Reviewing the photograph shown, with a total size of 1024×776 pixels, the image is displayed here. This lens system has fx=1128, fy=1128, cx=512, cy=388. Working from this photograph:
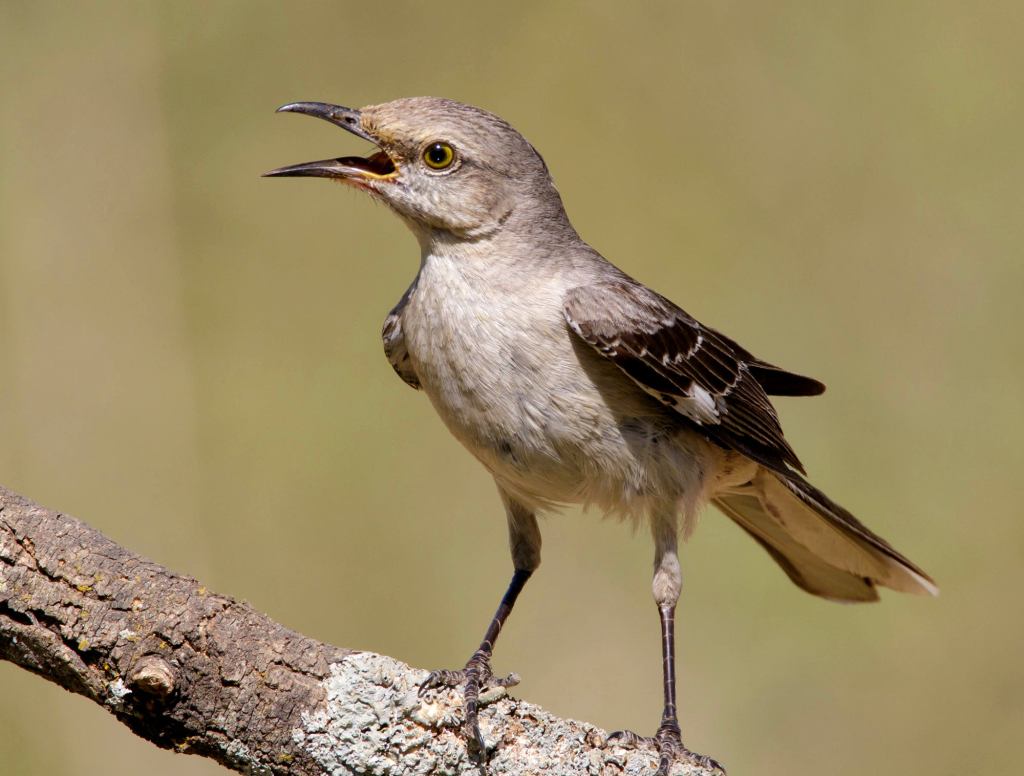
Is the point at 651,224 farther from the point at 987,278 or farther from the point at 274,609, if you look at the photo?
the point at 274,609

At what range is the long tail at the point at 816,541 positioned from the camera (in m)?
4.81

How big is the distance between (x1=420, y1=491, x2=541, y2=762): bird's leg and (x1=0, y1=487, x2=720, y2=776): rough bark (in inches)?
1.5

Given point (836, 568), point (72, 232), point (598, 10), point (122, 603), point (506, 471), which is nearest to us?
point (122, 603)

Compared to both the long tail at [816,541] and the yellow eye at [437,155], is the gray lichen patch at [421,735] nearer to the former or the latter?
the long tail at [816,541]

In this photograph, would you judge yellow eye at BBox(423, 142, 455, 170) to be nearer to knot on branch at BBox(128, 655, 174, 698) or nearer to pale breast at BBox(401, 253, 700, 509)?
pale breast at BBox(401, 253, 700, 509)

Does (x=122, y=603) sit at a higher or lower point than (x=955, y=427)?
lower

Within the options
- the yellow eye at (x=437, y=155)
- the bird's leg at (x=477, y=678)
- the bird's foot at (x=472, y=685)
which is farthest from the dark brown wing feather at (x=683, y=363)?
the bird's foot at (x=472, y=685)

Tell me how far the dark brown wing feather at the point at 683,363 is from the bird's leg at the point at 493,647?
0.87 meters

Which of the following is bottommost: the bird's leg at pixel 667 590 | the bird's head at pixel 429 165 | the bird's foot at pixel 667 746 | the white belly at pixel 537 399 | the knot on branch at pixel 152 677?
the knot on branch at pixel 152 677

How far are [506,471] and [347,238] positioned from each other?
3.33 meters

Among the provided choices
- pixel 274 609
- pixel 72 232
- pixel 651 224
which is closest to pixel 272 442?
pixel 274 609

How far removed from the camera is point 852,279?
7.11m

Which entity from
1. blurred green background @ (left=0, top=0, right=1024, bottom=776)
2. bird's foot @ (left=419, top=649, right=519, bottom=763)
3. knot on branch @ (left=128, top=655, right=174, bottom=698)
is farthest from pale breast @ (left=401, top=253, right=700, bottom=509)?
blurred green background @ (left=0, top=0, right=1024, bottom=776)

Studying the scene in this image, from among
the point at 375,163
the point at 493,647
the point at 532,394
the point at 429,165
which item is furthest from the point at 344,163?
the point at 493,647
